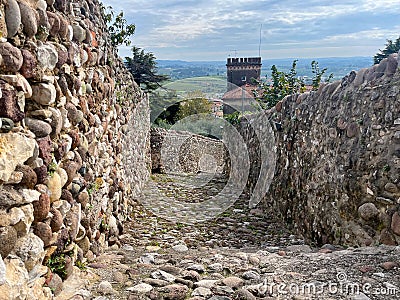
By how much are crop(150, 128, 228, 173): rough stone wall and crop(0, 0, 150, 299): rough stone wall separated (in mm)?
8111

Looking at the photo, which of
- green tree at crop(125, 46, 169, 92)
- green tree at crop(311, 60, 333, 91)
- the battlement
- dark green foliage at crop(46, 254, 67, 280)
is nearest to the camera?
dark green foliage at crop(46, 254, 67, 280)

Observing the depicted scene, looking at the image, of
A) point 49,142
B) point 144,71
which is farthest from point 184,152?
point 49,142

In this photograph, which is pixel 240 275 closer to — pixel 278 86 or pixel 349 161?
pixel 349 161

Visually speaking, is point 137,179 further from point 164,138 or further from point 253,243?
point 164,138

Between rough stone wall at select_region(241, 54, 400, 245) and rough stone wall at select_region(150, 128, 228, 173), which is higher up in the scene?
rough stone wall at select_region(241, 54, 400, 245)

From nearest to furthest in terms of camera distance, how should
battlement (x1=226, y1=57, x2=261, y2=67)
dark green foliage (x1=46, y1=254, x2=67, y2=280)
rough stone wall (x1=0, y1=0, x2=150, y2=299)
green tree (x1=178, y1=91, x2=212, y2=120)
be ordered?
rough stone wall (x1=0, y1=0, x2=150, y2=299)
dark green foliage (x1=46, y1=254, x2=67, y2=280)
green tree (x1=178, y1=91, x2=212, y2=120)
battlement (x1=226, y1=57, x2=261, y2=67)

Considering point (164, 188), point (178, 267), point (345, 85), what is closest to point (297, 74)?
point (164, 188)

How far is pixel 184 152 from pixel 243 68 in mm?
9339

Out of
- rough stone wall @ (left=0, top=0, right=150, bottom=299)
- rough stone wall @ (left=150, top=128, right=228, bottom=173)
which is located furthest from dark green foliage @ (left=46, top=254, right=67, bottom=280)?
rough stone wall @ (left=150, top=128, right=228, bottom=173)

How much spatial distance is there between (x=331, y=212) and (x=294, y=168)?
152 cm

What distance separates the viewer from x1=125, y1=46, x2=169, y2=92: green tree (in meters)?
13.6

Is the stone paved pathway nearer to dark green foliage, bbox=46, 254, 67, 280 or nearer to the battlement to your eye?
dark green foliage, bbox=46, 254, 67, 280

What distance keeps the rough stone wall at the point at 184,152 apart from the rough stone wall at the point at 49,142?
8111 millimetres

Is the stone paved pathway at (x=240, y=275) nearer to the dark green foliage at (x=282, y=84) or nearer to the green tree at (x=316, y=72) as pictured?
the dark green foliage at (x=282, y=84)
